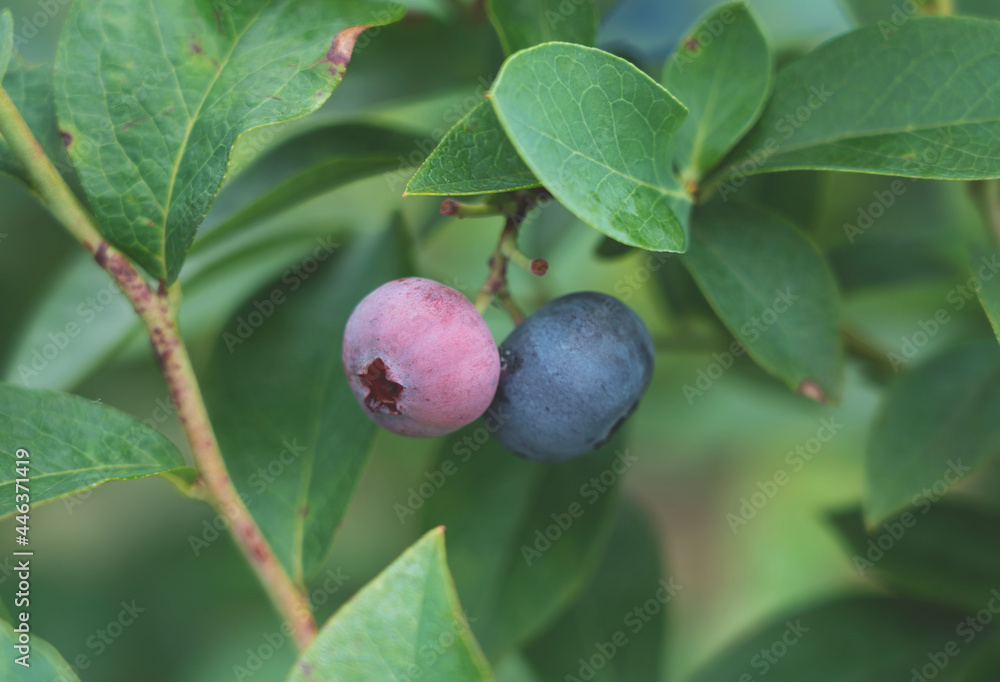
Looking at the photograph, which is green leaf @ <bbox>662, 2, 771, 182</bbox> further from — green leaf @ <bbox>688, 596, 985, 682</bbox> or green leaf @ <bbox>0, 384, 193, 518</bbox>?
green leaf @ <bbox>688, 596, 985, 682</bbox>

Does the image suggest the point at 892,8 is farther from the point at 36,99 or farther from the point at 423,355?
the point at 36,99

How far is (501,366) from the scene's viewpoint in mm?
840

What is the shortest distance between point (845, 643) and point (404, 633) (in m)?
0.92

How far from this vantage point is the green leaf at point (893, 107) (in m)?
0.79

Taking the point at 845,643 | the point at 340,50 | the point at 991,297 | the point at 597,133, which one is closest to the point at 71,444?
the point at 340,50

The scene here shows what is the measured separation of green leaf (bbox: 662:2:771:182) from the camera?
2.91 feet

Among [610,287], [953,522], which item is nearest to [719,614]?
[610,287]

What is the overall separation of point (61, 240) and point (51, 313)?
50 cm

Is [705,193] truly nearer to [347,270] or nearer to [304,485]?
[347,270]

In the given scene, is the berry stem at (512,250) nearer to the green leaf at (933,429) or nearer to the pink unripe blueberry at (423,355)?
the pink unripe blueberry at (423,355)

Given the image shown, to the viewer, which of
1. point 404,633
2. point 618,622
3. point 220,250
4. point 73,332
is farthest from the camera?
point 618,622

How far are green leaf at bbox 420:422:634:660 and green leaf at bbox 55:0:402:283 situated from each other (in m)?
0.50

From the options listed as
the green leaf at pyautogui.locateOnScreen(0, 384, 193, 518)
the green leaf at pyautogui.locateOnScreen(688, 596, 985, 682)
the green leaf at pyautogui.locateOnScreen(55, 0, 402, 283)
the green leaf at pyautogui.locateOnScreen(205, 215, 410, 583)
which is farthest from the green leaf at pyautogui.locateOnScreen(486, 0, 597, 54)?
the green leaf at pyautogui.locateOnScreen(688, 596, 985, 682)

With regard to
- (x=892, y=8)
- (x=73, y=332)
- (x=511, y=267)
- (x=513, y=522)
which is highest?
→ (x=892, y=8)
